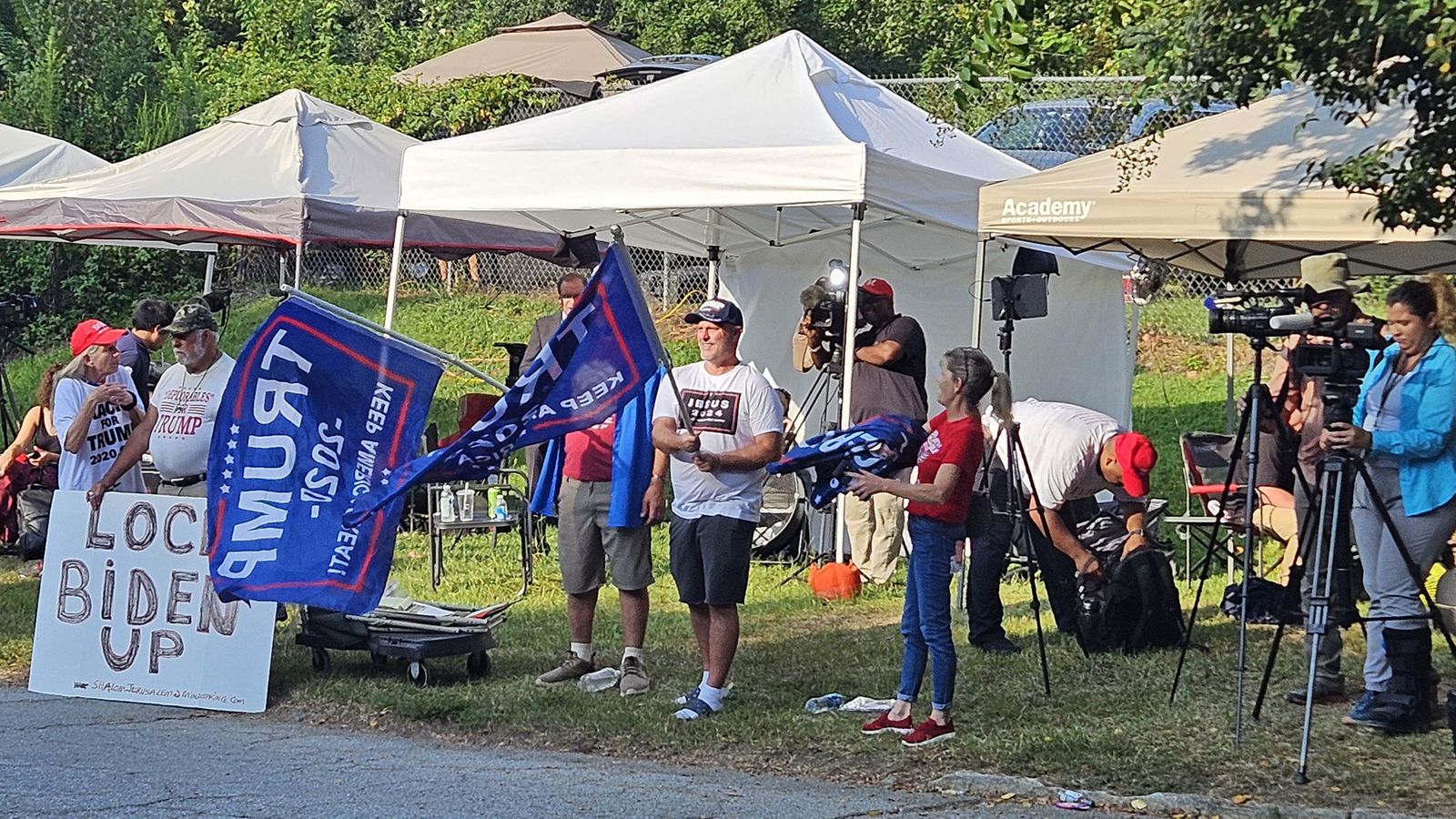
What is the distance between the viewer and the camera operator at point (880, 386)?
10570 millimetres

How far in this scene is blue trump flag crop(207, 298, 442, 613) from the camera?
24.3 ft

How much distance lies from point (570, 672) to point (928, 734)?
6.71 ft

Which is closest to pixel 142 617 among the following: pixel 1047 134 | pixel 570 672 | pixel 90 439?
pixel 90 439

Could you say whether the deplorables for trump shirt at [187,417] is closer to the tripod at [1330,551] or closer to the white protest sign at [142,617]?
the white protest sign at [142,617]

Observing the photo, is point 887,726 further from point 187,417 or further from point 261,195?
point 261,195

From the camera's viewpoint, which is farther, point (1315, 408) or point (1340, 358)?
point (1315, 408)

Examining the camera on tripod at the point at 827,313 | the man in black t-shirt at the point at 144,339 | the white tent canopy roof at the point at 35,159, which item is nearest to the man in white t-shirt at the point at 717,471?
the camera on tripod at the point at 827,313

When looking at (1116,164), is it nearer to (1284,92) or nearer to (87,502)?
(1284,92)

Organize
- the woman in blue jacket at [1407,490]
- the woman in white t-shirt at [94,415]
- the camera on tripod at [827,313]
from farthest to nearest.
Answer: the camera on tripod at [827,313] < the woman in white t-shirt at [94,415] < the woman in blue jacket at [1407,490]

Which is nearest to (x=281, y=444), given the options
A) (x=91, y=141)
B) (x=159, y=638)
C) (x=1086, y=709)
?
(x=159, y=638)

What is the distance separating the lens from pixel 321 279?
24797 millimetres

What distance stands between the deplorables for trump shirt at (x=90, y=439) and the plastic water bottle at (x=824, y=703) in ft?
13.8

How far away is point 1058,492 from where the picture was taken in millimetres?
8898

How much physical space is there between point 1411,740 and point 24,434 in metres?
9.08
